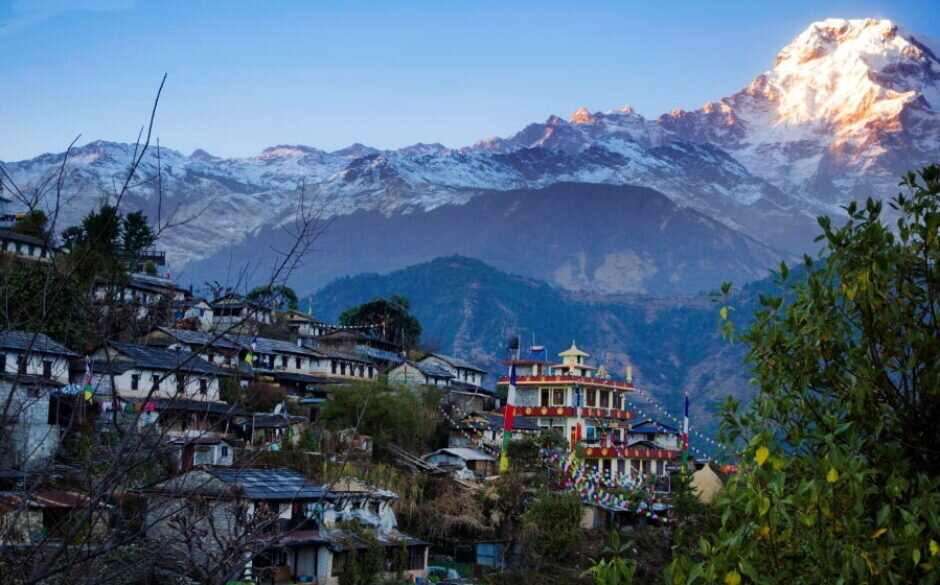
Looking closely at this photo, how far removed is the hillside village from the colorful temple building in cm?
14

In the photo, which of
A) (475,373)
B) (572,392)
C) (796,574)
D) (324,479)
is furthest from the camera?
(475,373)

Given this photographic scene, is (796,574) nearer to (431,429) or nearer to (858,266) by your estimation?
(858,266)

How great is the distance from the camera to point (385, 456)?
169 ft

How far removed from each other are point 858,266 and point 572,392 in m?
59.8

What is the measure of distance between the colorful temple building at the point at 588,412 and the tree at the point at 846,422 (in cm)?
5324

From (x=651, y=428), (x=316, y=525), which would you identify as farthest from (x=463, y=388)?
(x=316, y=525)

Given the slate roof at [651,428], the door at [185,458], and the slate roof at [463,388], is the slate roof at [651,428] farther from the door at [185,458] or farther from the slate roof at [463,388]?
the door at [185,458]

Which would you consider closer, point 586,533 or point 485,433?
point 586,533

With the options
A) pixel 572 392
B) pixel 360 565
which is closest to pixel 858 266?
pixel 360 565

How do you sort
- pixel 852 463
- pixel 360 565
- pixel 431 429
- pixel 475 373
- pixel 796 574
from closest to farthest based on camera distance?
pixel 852 463 < pixel 796 574 < pixel 360 565 < pixel 431 429 < pixel 475 373

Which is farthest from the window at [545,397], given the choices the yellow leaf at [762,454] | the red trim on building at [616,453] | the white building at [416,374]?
the yellow leaf at [762,454]

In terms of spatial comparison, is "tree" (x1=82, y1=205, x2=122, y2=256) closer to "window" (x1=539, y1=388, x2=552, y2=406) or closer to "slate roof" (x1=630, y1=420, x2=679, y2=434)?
"window" (x1=539, y1=388, x2=552, y2=406)

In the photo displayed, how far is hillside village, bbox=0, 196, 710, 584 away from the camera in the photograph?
70.5 ft

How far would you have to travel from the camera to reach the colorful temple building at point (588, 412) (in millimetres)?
65500
